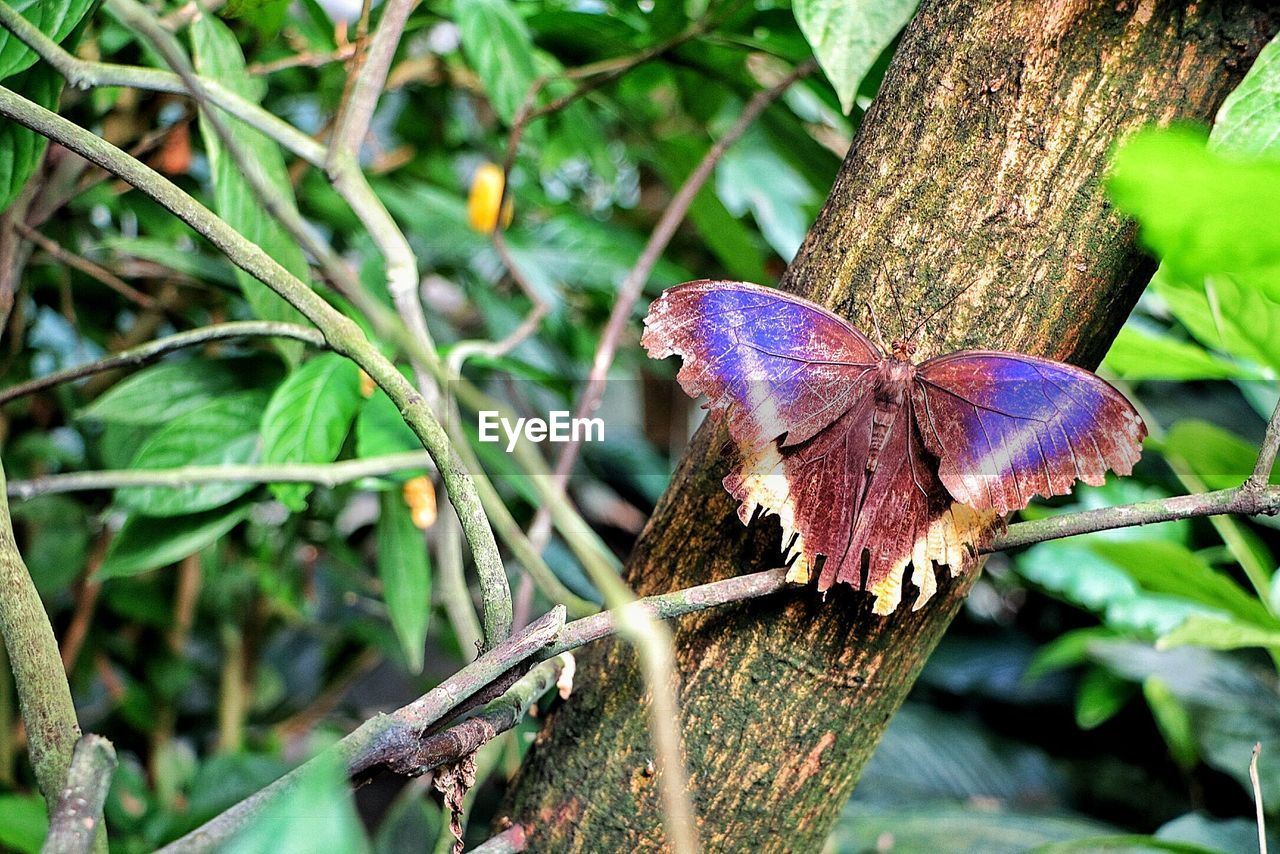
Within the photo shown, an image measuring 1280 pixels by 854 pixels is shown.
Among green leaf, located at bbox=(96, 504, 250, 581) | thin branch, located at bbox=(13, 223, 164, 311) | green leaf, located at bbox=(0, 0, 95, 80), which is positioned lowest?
green leaf, located at bbox=(96, 504, 250, 581)

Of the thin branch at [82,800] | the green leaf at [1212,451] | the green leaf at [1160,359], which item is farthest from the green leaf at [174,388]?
the green leaf at [1212,451]

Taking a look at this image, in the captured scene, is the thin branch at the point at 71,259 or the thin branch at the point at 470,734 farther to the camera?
the thin branch at the point at 71,259

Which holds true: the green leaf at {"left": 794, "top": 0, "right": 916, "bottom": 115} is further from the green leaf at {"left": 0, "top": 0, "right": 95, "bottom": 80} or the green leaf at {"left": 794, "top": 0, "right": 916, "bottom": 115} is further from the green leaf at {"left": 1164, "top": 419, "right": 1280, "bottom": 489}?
the green leaf at {"left": 1164, "top": 419, "right": 1280, "bottom": 489}

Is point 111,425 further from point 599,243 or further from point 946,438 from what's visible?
point 946,438

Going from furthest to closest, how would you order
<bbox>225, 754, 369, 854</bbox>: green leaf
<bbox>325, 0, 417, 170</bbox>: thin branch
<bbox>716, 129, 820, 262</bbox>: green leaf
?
<bbox>716, 129, 820, 262</bbox>: green leaf
<bbox>325, 0, 417, 170</bbox>: thin branch
<bbox>225, 754, 369, 854</bbox>: green leaf

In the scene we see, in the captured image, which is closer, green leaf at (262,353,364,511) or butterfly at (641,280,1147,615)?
butterfly at (641,280,1147,615)

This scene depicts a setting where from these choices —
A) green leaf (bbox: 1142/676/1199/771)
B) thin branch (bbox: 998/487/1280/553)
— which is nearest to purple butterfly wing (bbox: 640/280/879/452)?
thin branch (bbox: 998/487/1280/553)

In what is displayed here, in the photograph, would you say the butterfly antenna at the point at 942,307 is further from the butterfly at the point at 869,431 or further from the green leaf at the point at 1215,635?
the green leaf at the point at 1215,635
